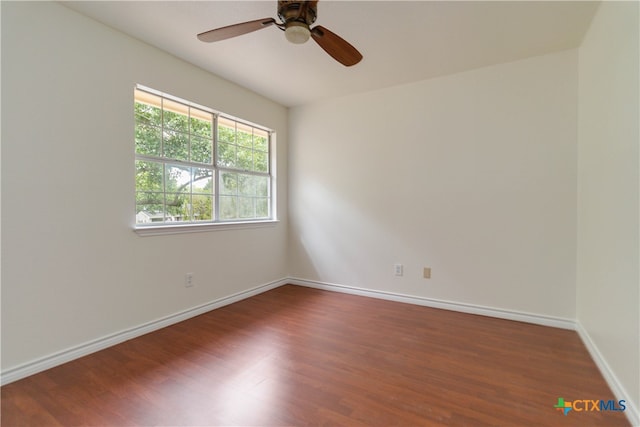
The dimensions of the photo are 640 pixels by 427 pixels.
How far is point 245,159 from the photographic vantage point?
3623 millimetres

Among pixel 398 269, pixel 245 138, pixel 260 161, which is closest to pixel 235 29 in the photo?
pixel 245 138

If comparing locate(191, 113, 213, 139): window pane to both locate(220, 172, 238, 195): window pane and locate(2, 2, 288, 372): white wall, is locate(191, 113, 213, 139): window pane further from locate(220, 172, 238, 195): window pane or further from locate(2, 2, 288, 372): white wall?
locate(220, 172, 238, 195): window pane

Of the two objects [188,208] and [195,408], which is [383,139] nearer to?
[188,208]

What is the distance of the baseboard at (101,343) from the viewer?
6.00 feet

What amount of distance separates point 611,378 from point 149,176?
11.8 ft

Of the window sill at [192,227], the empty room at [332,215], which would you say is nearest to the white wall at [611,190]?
the empty room at [332,215]

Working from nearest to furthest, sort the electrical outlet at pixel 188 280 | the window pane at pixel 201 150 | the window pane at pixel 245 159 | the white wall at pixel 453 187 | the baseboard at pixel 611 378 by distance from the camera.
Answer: the baseboard at pixel 611 378 < the white wall at pixel 453 187 < the electrical outlet at pixel 188 280 < the window pane at pixel 201 150 < the window pane at pixel 245 159

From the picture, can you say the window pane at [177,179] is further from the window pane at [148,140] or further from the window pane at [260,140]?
the window pane at [260,140]

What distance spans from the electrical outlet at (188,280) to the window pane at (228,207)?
73 cm

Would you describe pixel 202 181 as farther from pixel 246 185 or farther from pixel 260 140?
pixel 260 140

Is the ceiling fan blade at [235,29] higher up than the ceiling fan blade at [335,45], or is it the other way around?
the ceiling fan blade at [235,29]

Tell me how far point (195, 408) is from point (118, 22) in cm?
269

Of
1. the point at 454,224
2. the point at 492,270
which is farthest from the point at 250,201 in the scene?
the point at 492,270

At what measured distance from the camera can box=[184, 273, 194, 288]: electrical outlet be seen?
2836 millimetres
